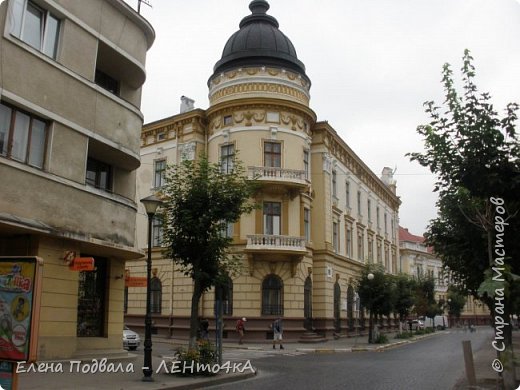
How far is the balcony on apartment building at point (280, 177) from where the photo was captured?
105 feet

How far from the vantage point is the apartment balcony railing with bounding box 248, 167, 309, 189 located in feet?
105

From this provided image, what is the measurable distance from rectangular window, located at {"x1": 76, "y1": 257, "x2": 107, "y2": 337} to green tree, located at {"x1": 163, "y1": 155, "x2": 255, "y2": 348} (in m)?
2.97

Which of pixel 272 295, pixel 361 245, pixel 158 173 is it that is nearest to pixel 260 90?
pixel 158 173

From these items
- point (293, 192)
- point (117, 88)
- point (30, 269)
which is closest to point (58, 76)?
point (117, 88)

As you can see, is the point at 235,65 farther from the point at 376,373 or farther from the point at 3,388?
the point at 3,388

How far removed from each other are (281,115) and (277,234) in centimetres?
722

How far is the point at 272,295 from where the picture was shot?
3219cm

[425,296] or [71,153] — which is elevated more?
[71,153]

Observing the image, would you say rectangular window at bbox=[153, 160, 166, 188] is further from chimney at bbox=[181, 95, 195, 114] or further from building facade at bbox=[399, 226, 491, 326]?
building facade at bbox=[399, 226, 491, 326]

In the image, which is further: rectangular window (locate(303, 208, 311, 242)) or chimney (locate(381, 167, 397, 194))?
chimney (locate(381, 167, 397, 194))

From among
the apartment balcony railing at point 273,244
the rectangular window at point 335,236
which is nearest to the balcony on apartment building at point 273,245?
the apartment balcony railing at point 273,244

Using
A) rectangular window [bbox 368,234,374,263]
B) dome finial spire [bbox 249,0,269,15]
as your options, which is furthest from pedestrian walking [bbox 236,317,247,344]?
rectangular window [bbox 368,234,374,263]

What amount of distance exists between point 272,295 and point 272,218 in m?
4.47

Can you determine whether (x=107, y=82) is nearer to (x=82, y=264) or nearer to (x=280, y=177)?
(x=82, y=264)
